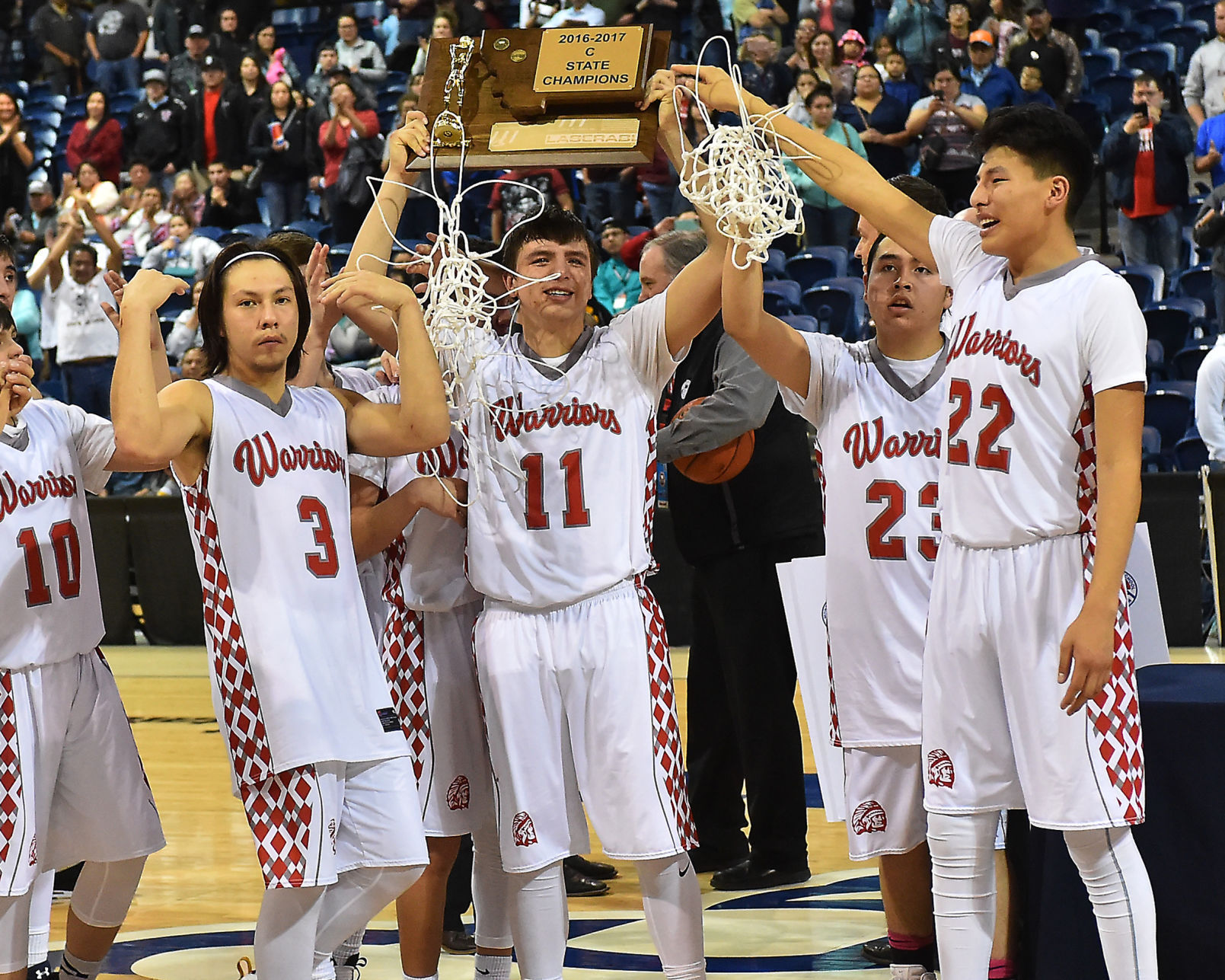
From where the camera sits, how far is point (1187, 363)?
10.6 metres

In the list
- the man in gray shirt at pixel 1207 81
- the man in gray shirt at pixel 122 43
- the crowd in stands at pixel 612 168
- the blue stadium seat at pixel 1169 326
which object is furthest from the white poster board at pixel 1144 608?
the man in gray shirt at pixel 122 43

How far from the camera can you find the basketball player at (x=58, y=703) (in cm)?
346

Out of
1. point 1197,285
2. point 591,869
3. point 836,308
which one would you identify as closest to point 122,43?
point 836,308

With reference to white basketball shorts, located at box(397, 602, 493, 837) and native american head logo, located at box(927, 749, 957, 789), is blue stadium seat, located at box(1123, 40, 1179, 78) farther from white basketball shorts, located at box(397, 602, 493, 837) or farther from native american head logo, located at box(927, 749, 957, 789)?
native american head logo, located at box(927, 749, 957, 789)

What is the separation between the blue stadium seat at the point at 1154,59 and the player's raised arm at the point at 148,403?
11967mm

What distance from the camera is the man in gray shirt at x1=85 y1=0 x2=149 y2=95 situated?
17703mm

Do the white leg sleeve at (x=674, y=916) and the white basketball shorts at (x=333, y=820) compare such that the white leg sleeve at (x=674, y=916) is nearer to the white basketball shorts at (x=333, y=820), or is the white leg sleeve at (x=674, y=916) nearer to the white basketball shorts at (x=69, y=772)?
the white basketball shorts at (x=333, y=820)

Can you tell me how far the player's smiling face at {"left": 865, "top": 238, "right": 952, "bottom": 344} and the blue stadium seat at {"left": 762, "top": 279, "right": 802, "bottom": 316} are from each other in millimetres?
7336

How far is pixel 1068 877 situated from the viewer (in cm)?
344

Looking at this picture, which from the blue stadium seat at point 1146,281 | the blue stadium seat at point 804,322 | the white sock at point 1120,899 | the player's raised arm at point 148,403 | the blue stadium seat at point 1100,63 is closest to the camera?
the white sock at point 1120,899

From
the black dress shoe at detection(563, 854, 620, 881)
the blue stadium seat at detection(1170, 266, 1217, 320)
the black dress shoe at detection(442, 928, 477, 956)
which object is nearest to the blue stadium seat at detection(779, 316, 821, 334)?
the blue stadium seat at detection(1170, 266, 1217, 320)

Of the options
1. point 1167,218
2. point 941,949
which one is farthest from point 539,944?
point 1167,218

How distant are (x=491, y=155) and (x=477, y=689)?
1343 mm

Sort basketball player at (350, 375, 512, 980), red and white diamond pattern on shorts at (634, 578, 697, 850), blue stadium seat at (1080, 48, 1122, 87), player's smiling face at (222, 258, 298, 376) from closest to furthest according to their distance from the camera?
player's smiling face at (222, 258, 298, 376)
red and white diamond pattern on shorts at (634, 578, 697, 850)
basketball player at (350, 375, 512, 980)
blue stadium seat at (1080, 48, 1122, 87)
